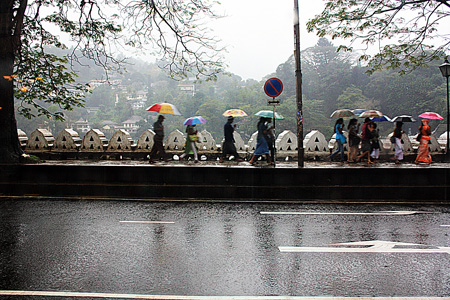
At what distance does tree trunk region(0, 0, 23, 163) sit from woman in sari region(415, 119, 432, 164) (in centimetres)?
1426

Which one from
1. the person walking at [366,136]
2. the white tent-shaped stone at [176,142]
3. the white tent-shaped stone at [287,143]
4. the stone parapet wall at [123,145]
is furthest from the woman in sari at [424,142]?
the white tent-shaped stone at [176,142]

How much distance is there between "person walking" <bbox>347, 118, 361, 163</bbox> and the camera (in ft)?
44.8

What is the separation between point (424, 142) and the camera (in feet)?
45.2

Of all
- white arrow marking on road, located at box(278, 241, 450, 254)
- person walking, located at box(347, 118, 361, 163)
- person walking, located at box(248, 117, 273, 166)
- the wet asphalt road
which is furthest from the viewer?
person walking, located at box(347, 118, 361, 163)

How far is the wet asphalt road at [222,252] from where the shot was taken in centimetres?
405

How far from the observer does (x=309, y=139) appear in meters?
15.6

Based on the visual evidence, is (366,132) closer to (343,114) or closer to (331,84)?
(343,114)

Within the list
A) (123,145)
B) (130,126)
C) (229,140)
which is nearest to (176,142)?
(123,145)

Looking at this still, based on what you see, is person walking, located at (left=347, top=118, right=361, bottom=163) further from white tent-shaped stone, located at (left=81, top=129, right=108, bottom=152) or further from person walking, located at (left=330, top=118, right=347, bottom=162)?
white tent-shaped stone, located at (left=81, top=129, right=108, bottom=152)

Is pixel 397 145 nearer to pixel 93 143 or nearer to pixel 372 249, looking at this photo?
pixel 372 249

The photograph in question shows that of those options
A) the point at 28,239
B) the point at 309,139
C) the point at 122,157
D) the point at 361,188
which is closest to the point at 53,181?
the point at 28,239

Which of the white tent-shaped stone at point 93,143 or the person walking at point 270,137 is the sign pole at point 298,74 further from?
the white tent-shaped stone at point 93,143

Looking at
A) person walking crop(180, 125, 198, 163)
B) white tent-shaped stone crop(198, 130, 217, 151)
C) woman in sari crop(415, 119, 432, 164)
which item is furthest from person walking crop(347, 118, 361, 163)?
person walking crop(180, 125, 198, 163)

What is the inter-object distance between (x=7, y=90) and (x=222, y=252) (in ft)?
35.3
